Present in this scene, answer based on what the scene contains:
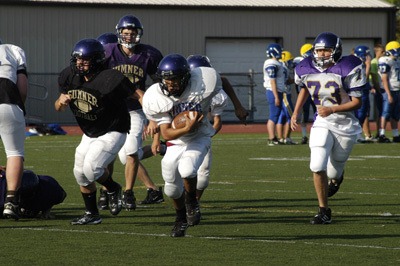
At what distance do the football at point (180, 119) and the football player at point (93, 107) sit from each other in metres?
0.71

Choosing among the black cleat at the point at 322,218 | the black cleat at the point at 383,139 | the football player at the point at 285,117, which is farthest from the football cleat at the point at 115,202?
the black cleat at the point at 383,139

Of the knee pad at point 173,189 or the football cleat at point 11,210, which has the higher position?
the knee pad at point 173,189

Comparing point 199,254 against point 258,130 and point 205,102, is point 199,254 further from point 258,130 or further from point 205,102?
point 258,130

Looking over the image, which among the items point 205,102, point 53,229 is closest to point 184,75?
point 205,102

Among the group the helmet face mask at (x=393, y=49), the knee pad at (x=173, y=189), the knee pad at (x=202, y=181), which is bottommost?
the knee pad at (x=202, y=181)

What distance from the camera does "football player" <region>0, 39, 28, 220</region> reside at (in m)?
8.91

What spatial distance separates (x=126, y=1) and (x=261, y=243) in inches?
917

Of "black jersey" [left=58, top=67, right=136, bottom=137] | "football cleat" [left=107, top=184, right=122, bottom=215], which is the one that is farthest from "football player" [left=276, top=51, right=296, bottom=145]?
"black jersey" [left=58, top=67, right=136, bottom=137]

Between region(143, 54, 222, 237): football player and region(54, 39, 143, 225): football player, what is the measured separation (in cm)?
62

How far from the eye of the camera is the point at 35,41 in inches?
1171

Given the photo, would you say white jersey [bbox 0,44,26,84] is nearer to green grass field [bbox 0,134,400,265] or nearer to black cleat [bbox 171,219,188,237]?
green grass field [bbox 0,134,400,265]

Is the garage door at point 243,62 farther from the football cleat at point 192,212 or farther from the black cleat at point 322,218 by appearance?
the football cleat at point 192,212

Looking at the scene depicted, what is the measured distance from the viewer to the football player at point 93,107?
8.80 m

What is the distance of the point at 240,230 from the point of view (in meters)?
8.59
